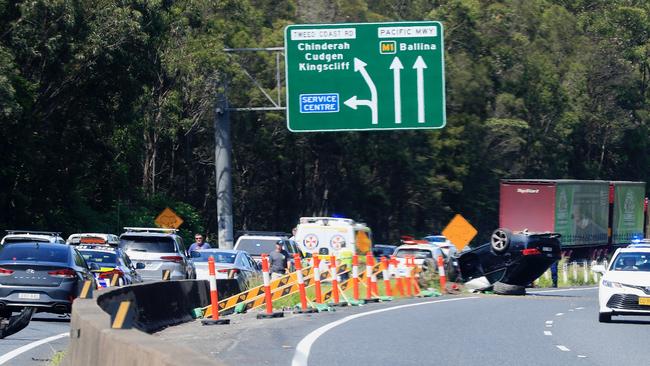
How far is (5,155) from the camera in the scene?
137 feet

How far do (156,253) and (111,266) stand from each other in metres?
3.89

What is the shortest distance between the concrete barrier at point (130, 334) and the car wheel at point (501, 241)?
15.1 m

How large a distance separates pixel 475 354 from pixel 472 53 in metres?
55.2

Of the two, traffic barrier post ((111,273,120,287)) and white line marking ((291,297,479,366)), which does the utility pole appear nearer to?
white line marking ((291,297,479,366))

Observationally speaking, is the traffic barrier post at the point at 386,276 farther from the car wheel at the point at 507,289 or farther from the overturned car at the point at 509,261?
the car wheel at the point at 507,289

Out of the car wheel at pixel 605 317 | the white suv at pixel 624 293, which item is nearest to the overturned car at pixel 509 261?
the white suv at pixel 624 293

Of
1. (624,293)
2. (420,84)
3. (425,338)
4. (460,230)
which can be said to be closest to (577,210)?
(460,230)

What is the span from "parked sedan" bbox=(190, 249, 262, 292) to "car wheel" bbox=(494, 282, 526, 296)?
6.83m

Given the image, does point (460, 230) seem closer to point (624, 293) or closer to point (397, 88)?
point (397, 88)

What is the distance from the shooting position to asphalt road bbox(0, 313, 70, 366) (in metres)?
16.1

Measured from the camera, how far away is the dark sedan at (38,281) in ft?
72.8

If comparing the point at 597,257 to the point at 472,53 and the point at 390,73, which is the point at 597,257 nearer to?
the point at 472,53

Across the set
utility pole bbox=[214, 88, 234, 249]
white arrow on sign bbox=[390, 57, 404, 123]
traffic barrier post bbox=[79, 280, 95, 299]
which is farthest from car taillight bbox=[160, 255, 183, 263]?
traffic barrier post bbox=[79, 280, 95, 299]

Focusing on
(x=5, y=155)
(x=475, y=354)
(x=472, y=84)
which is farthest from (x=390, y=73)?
(x=472, y=84)
